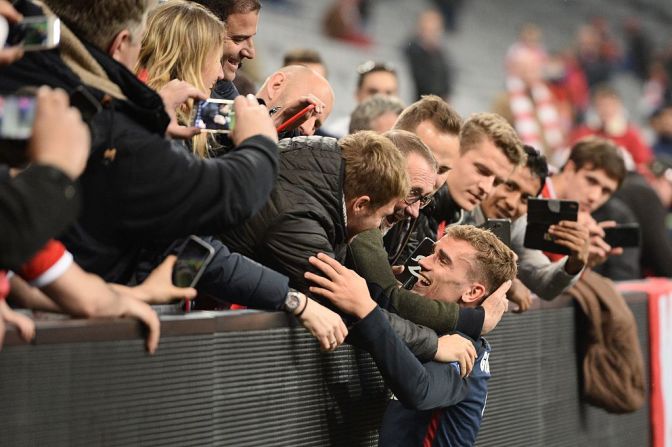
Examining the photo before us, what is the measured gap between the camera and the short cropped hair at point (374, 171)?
3.56 m

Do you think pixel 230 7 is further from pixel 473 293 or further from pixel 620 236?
pixel 620 236

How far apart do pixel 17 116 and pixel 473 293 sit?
2099 millimetres

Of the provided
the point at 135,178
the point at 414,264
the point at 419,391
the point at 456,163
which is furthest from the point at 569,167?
the point at 135,178

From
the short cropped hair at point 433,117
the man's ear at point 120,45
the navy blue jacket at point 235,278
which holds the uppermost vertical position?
the man's ear at point 120,45

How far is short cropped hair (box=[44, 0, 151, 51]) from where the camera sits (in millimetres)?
2699

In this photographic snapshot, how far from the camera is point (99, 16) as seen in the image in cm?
270

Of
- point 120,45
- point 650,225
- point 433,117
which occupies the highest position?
point 120,45

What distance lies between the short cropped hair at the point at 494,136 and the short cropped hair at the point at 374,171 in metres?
1.52

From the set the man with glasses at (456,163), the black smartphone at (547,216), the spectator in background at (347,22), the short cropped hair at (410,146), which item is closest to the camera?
the short cropped hair at (410,146)

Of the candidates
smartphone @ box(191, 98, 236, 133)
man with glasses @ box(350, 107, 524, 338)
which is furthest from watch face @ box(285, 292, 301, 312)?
man with glasses @ box(350, 107, 524, 338)

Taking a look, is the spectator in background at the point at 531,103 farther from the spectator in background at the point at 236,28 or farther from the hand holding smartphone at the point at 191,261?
the hand holding smartphone at the point at 191,261

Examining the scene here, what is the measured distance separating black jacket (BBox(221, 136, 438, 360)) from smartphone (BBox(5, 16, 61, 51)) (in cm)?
113

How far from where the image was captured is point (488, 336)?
4512 mm

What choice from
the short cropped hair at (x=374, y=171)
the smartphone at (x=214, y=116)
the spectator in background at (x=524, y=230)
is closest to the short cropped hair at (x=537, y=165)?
the spectator in background at (x=524, y=230)
